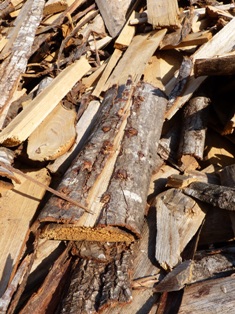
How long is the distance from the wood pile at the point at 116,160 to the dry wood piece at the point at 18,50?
14mm

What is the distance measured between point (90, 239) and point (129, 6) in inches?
121

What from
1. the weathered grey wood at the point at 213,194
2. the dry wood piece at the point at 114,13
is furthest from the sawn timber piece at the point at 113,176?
the dry wood piece at the point at 114,13

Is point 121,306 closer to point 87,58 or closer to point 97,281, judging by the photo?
point 97,281

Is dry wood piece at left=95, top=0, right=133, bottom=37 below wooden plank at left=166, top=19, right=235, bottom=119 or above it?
above

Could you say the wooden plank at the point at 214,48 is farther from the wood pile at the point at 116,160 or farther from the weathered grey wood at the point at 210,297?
the weathered grey wood at the point at 210,297

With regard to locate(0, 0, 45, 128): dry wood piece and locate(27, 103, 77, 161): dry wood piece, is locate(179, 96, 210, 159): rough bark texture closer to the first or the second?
locate(27, 103, 77, 161): dry wood piece

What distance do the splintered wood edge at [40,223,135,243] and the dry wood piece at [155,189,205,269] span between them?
215 mm

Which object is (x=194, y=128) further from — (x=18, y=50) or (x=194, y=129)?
(x=18, y=50)

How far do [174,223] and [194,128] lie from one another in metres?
0.91

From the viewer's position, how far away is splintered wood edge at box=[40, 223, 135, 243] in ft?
8.91

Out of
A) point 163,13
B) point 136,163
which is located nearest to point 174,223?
point 136,163

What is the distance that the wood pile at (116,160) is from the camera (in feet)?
8.64

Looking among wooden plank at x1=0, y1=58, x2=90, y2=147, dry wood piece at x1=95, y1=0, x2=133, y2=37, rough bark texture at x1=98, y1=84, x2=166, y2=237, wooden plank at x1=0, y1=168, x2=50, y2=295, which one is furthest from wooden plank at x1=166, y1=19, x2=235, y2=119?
wooden plank at x1=0, y1=168, x2=50, y2=295

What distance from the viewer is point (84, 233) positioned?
2.77m
